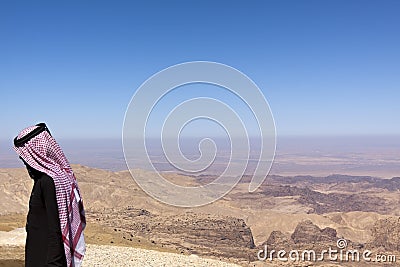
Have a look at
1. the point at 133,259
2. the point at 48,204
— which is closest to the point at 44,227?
the point at 48,204

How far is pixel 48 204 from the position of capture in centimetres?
306

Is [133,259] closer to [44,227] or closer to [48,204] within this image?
[44,227]

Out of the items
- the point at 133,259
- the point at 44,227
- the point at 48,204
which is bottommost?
the point at 133,259

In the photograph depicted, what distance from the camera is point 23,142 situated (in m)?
3.18

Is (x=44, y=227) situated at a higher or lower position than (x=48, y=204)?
lower

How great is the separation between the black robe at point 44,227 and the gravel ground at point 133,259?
7.54 m

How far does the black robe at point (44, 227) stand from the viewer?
3074mm

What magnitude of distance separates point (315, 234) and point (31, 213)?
56.8 m

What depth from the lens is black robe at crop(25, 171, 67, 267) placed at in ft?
10.1

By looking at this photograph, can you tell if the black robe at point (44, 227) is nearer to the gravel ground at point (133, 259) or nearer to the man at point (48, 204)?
the man at point (48, 204)

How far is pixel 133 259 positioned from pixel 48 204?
8.54 m

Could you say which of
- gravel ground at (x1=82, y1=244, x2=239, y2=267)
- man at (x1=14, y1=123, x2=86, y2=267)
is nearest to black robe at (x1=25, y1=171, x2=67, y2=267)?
man at (x1=14, y1=123, x2=86, y2=267)

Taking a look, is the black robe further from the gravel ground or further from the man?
the gravel ground

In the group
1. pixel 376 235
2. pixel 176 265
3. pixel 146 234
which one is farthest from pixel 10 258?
pixel 376 235
